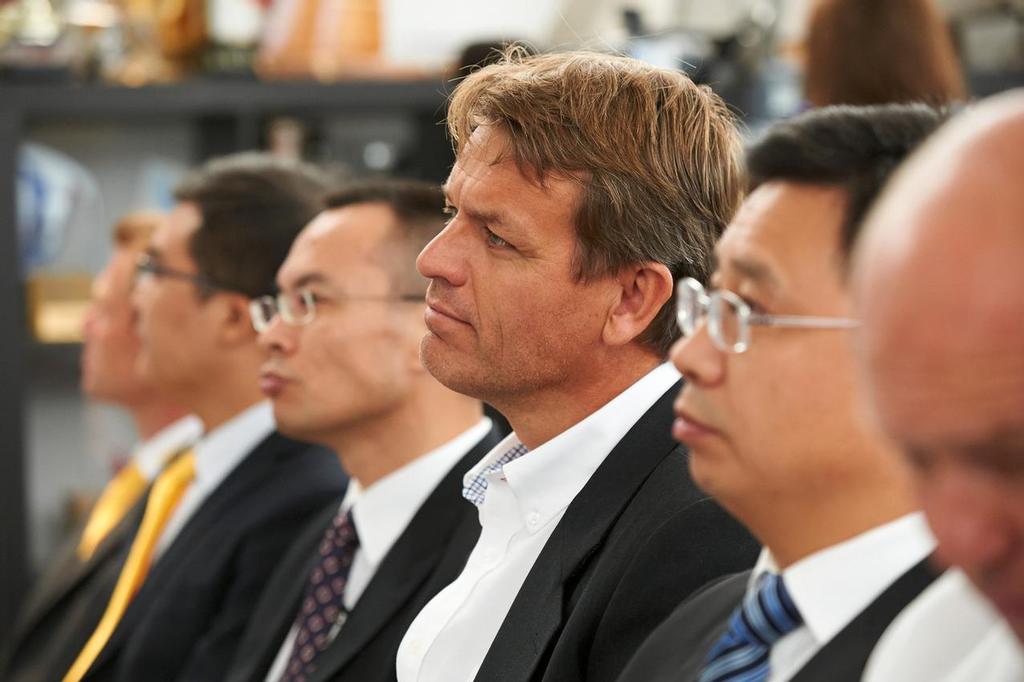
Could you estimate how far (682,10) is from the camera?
13.8ft

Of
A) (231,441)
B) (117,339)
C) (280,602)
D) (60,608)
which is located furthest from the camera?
(117,339)

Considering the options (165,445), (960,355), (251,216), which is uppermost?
(960,355)

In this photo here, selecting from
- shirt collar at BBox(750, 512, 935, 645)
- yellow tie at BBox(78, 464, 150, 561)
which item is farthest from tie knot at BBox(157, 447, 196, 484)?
shirt collar at BBox(750, 512, 935, 645)

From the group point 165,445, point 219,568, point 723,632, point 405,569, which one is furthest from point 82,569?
point 723,632

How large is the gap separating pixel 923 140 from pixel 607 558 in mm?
534

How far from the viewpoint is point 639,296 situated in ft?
5.65

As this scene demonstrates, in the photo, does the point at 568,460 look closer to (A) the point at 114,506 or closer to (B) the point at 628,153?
(B) the point at 628,153

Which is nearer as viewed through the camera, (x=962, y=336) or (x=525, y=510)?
(x=962, y=336)

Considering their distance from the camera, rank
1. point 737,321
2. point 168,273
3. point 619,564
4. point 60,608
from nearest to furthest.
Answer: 1. point 737,321
2. point 619,564
3. point 168,273
4. point 60,608

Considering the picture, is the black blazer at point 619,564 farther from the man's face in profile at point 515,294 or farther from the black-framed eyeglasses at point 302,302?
A: the black-framed eyeglasses at point 302,302

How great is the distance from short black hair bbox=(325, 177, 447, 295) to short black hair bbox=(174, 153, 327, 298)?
415 mm

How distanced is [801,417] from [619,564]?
15.3 inches

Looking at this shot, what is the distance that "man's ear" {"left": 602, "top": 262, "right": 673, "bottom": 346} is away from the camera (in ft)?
5.60

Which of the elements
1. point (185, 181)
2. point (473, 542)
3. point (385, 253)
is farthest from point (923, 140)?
point (185, 181)
